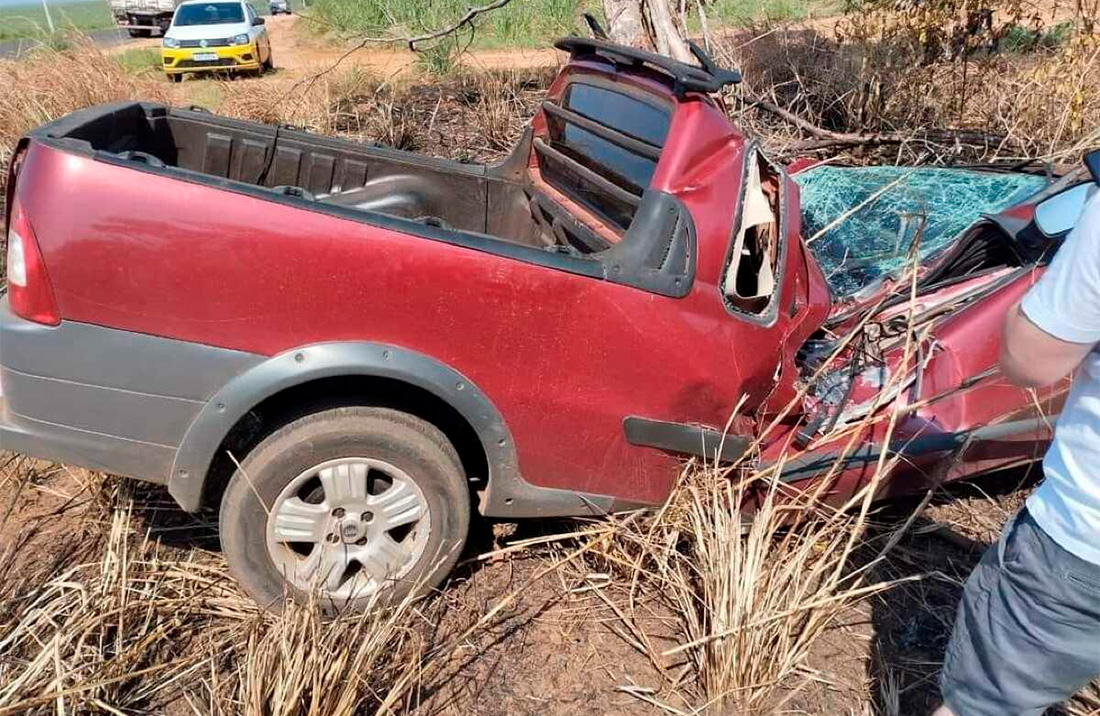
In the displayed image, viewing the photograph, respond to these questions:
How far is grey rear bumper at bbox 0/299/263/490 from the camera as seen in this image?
2.31 meters

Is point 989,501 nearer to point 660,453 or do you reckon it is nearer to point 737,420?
point 737,420

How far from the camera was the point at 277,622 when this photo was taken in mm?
2303

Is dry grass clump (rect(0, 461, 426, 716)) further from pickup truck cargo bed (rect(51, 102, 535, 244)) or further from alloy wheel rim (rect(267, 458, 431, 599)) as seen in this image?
pickup truck cargo bed (rect(51, 102, 535, 244))

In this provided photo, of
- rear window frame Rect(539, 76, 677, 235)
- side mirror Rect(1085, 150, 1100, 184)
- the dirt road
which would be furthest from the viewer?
the dirt road

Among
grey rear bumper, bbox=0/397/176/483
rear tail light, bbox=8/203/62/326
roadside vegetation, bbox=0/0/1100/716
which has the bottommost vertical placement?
roadside vegetation, bbox=0/0/1100/716

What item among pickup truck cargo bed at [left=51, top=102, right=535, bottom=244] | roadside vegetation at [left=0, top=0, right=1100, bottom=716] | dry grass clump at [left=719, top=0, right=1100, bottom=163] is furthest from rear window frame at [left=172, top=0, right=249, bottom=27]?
roadside vegetation at [left=0, top=0, right=1100, bottom=716]

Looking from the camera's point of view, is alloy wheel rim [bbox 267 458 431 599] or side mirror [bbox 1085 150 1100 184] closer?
side mirror [bbox 1085 150 1100 184]

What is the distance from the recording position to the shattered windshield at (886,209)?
3885 millimetres

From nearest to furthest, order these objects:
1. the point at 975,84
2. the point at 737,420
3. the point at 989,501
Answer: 1. the point at 737,420
2. the point at 989,501
3. the point at 975,84

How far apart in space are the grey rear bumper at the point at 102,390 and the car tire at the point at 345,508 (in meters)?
0.26

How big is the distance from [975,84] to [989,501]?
16.2 ft

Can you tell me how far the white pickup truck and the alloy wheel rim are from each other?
26.2 metres

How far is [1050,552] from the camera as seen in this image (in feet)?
5.50

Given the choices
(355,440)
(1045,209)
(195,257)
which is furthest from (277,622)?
(1045,209)
